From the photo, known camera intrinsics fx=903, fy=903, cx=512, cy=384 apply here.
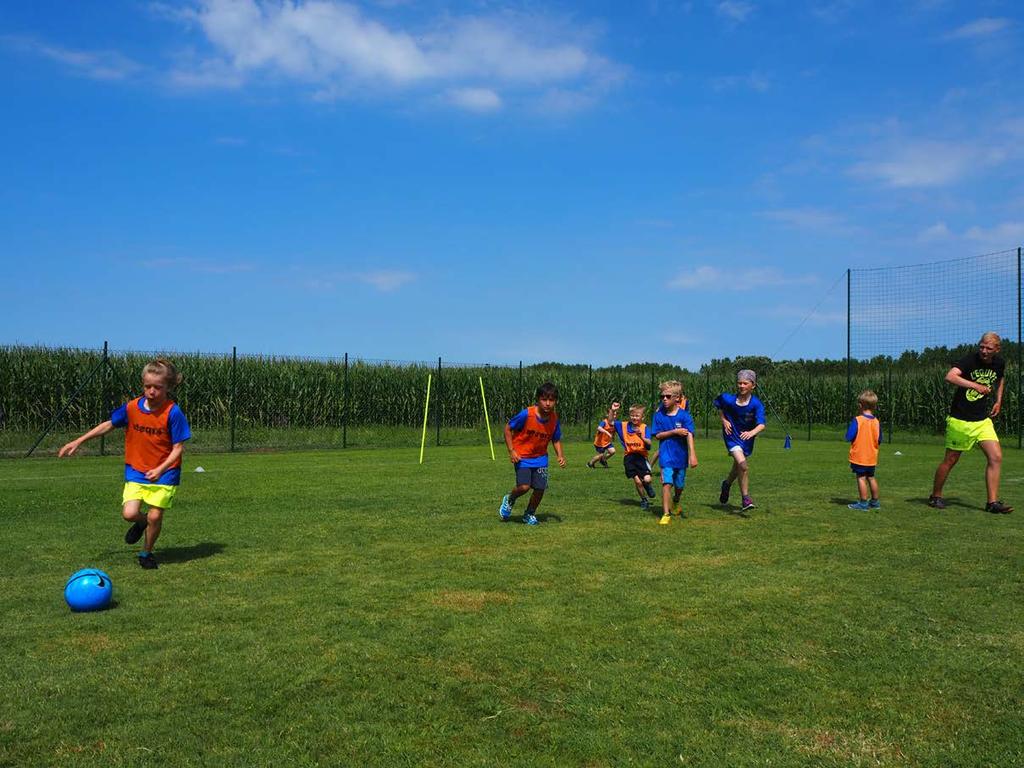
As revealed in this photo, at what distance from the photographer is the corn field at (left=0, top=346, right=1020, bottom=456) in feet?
90.0

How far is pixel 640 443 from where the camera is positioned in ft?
43.3

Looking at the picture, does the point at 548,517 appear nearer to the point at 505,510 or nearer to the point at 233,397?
the point at 505,510

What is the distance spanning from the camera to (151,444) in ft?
26.8

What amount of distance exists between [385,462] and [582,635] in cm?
1611

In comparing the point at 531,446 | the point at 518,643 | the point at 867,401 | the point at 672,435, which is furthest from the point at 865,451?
the point at 518,643

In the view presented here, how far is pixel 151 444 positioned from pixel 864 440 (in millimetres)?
8765

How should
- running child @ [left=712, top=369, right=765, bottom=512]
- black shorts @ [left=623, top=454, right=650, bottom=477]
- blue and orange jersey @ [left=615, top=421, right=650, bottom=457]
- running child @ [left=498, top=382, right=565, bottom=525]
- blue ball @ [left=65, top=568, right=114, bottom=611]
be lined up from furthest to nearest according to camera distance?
blue and orange jersey @ [left=615, top=421, right=650, bottom=457]
black shorts @ [left=623, top=454, right=650, bottom=477]
running child @ [left=712, top=369, right=765, bottom=512]
running child @ [left=498, top=382, right=565, bottom=525]
blue ball @ [left=65, top=568, right=114, bottom=611]

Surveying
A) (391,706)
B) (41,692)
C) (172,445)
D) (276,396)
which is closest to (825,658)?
(391,706)

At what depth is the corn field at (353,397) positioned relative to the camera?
1080 inches

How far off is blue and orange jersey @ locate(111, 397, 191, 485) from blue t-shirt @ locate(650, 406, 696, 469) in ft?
18.8

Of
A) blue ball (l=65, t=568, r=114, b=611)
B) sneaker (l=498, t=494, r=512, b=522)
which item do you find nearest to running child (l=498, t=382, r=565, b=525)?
sneaker (l=498, t=494, r=512, b=522)

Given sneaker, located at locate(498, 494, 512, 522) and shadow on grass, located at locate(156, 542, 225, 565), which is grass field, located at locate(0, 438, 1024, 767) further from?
sneaker, located at locate(498, 494, 512, 522)

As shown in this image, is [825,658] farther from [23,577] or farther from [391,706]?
[23,577]

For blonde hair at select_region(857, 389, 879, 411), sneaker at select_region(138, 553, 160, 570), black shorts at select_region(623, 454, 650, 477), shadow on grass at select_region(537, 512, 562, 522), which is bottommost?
shadow on grass at select_region(537, 512, 562, 522)
